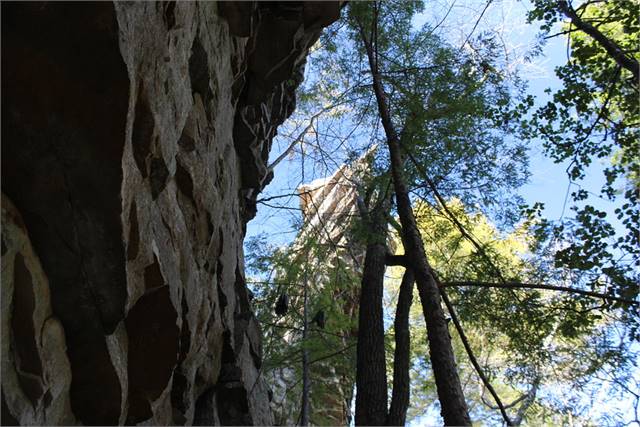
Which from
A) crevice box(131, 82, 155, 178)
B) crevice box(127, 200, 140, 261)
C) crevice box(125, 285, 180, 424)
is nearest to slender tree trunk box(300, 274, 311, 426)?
crevice box(125, 285, 180, 424)

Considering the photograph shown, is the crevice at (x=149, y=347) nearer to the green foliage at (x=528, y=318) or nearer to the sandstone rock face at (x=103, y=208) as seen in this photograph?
the sandstone rock face at (x=103, y=208)

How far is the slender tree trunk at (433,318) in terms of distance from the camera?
450 cm

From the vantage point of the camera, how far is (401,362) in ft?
17.7

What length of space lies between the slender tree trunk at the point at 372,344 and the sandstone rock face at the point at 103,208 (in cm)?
194

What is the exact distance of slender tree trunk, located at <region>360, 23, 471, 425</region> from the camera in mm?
4500

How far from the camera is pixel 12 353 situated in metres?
2.07

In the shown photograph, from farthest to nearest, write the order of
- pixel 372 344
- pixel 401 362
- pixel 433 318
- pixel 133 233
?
1. pixel 372 344
2. pixel 401 362
3. pixel 433 318
4. pixel 133 233

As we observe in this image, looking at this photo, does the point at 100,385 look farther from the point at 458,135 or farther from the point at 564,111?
the point at 564,111

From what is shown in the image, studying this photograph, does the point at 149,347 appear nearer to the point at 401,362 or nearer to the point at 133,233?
the point at 133,233

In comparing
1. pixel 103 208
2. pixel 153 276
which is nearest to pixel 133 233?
pixel 103 208

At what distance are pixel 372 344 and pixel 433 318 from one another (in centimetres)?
91

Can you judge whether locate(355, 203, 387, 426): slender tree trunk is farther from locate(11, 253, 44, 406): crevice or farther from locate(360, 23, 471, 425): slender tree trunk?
locate(11, 253, 44, 406): crevice

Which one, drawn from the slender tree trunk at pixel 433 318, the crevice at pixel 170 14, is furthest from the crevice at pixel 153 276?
the slender tree trunk at pixel 433 318

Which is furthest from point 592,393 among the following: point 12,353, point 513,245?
point 12,353
